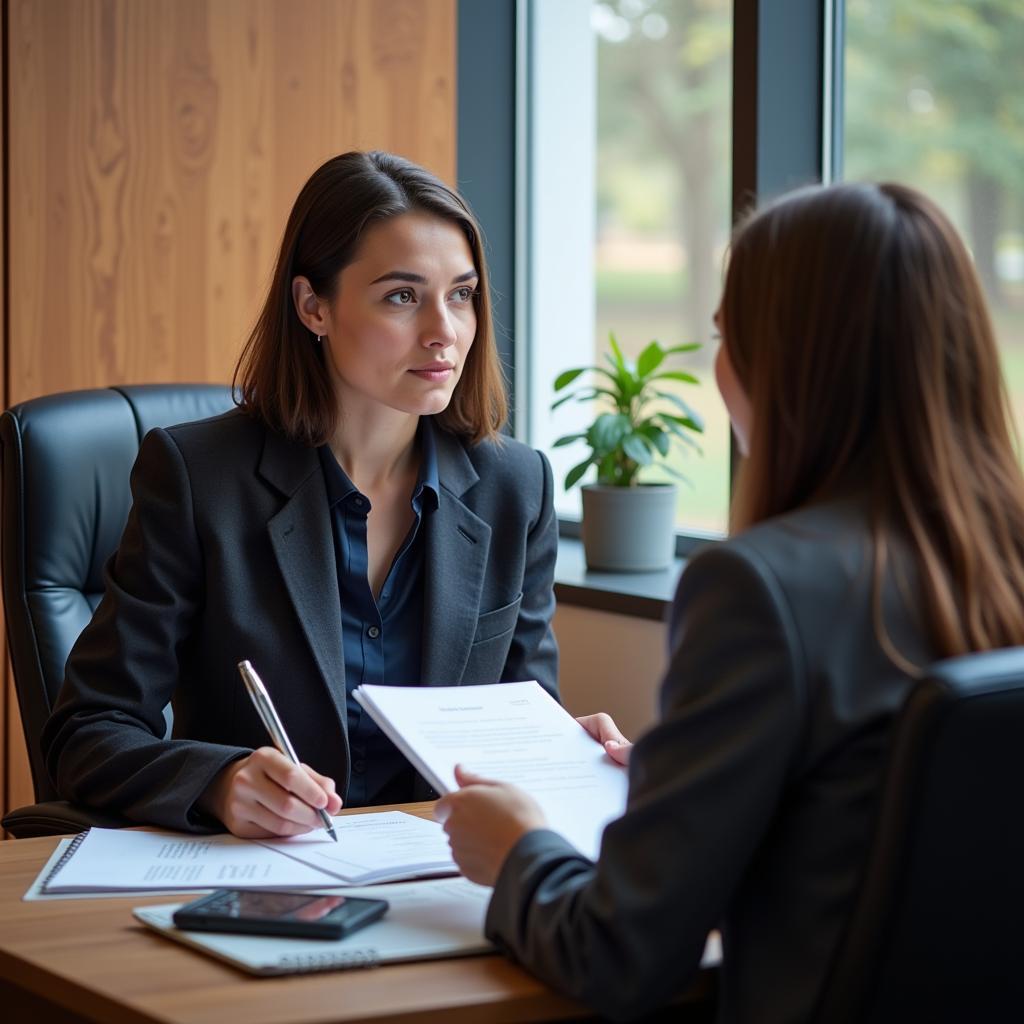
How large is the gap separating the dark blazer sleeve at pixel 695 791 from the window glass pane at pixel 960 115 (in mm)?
1602

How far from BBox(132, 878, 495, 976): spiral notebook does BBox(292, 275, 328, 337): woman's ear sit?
0.93 meters

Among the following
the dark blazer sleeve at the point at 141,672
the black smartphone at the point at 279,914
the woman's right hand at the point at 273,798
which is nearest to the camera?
the black smartphone at the point at 279,914

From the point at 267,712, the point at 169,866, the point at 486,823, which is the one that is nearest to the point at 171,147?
the point at 267,712

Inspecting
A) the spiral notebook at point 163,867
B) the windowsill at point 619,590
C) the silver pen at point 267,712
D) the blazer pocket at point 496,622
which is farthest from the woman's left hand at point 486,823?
the windowsill at point 619,590

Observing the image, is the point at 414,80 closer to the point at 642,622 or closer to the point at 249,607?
the point at 642,622

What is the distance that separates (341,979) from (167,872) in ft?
1.09

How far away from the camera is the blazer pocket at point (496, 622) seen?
2010mm

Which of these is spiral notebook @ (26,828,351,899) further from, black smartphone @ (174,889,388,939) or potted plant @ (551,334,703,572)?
potted plant @ (551,334,703,572)

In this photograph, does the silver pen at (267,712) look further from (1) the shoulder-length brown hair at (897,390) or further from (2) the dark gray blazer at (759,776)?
(1) the shoulder-length brown hair at (897,390)

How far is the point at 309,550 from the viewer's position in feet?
6.18

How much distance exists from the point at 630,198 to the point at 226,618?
6.51 feet

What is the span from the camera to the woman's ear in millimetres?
2002

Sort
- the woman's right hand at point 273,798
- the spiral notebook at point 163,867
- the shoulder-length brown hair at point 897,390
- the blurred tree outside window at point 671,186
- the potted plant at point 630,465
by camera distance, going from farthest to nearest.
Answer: the blurred tree outside window at point 671,186 → the potted plant at point 630,465 → the woman's right hand at point 273,798 → the spiral notebook at point 163,867 → the shoulder-length brown hair at point 897,390

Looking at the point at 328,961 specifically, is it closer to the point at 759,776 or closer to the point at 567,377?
the point at 759,776
